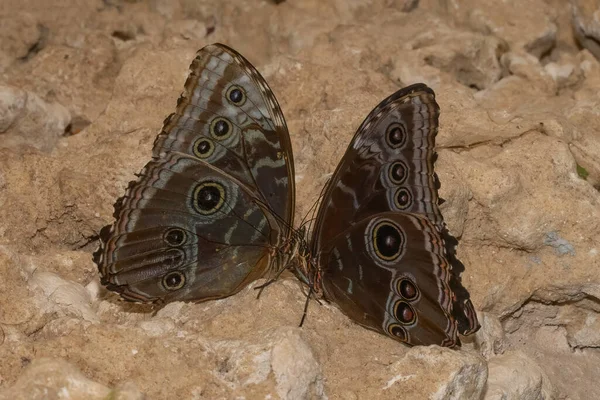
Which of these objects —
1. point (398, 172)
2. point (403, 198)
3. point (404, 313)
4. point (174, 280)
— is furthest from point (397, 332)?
point (174, 280)

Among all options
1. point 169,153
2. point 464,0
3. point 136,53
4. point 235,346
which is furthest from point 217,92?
point 464,0

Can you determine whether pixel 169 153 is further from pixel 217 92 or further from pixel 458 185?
pixel 458 185

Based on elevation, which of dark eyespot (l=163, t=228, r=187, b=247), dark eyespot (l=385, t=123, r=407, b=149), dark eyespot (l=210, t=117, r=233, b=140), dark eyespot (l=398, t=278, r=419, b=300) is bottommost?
dark eyespot (l=163, t=228, r=187, b=247)

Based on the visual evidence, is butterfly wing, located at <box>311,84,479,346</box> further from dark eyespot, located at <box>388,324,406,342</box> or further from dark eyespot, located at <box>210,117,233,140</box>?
dark eyespot, located at <box>210,117,233,140</box>

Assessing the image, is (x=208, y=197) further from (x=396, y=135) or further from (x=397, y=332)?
(x=397, y=332)

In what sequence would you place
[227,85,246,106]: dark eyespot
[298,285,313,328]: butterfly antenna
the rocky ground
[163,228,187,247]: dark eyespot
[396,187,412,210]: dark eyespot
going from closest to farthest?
the rocky ground
[298,285,313,328]: butterfly antenna
[396,187,412,210]: dark eyespot
[163,228,187,247]: dark eyespot
[227,85,246,106]: dark eyespot

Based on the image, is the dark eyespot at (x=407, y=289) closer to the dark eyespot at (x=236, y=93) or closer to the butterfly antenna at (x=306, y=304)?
the butterfly antenna at (x=306, y=304)

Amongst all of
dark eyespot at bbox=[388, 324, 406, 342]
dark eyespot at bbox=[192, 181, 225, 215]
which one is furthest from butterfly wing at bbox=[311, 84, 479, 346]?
dark eyespot at bbox=[192, 181, 225, 215]

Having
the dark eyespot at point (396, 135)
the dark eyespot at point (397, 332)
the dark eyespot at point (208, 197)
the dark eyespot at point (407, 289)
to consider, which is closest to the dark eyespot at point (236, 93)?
the dark eyespot at point (208, 197)
